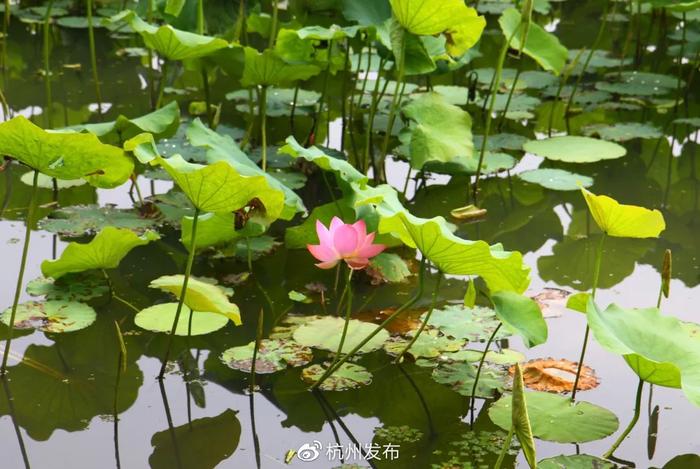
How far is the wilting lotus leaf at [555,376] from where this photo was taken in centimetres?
165

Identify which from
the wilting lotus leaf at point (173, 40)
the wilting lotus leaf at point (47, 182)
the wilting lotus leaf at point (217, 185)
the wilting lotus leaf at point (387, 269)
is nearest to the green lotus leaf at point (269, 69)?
the wilting lotus leaf at point (173, 40)

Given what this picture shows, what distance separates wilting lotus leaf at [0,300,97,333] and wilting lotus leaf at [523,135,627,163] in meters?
1.45

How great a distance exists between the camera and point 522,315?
1.49 metres

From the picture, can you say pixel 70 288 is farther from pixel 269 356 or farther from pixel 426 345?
pixel 426 345

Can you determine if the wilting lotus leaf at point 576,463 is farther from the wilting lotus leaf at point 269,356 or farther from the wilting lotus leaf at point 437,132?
the wilting lotus leaf at point 437,132

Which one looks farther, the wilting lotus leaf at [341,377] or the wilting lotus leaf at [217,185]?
the wilting lotus leaf at [341,377]

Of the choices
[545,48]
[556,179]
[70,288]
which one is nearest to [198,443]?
[70,288]

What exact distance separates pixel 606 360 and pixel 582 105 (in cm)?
186

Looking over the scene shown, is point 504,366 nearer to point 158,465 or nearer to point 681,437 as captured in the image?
point 681,437

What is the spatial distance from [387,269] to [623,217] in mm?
605

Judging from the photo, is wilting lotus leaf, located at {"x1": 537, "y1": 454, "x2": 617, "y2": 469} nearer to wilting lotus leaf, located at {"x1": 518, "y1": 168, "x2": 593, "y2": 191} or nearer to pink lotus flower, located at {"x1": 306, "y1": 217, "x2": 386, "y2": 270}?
pink lotus flower, located at {"x1": 306, "y1": 217, "x2": 386, "y2": 270}

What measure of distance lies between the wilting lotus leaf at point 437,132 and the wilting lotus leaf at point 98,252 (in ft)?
2.59

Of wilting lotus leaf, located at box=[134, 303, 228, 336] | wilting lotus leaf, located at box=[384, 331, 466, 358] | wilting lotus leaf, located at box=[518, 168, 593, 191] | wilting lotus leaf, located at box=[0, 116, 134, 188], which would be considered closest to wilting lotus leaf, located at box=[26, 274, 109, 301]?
wilting lotus leaf, located at box=[134, 303, 228, 336]

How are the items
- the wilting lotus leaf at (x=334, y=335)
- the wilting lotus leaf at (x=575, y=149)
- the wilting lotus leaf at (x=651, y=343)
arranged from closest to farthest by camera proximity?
1. the wilting lotus leaf at (x=651, y=343)
2. the wilting lotus leaf at (x=334, y=335)
3. the wilting lotus leaf at (x=575, y=149)
